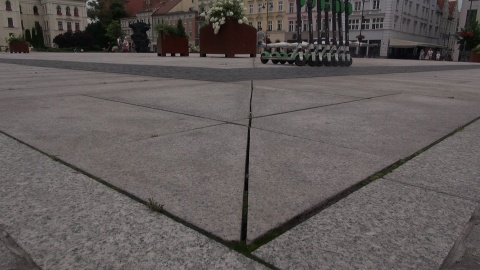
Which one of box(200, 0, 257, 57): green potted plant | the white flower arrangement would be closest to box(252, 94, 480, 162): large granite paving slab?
the white flower arrangement

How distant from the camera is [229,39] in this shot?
19.6m

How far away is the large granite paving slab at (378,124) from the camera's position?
252cm

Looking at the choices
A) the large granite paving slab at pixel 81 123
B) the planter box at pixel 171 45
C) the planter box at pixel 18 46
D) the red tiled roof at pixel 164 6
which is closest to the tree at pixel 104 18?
the red tiled roof at pixel 164 6

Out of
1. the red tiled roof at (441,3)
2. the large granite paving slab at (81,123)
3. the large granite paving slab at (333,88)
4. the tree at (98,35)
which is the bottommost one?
the large granite paving slab at (81,123)

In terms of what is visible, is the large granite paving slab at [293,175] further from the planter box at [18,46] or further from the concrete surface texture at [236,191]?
the planter box at [18,46]

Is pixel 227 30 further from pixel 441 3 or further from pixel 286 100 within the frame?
pixel 441 3

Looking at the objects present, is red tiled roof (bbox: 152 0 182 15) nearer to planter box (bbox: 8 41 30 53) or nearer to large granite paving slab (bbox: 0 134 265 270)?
planter box (bbox: 8 41 30 53)

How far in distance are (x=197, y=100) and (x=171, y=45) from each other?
64.3 ft

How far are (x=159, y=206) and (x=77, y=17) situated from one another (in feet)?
313

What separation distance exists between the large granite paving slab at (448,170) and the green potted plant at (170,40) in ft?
69.1

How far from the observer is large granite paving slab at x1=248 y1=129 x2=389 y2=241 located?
143cm

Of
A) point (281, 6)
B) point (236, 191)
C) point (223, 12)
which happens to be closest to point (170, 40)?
point (223, 12)

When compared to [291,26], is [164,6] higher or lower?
higher

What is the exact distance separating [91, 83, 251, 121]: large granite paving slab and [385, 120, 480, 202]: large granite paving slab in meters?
1.64
